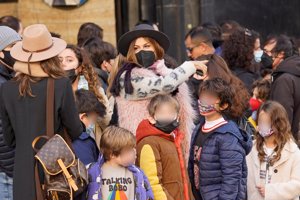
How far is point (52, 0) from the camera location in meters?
11.6

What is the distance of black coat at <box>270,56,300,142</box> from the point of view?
8.42 metres

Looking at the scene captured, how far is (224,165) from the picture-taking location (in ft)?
21.3

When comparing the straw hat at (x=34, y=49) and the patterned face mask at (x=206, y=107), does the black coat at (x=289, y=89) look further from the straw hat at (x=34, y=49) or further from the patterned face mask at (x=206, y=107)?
the straw hat at (x=34, y=49)

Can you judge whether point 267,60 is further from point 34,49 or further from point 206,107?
point 34,49

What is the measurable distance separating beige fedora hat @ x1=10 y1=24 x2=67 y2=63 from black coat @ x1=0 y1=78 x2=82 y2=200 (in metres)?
0.18

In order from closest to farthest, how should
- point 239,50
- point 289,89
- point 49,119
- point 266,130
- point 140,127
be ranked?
point 49,119 < point 140,127 < point 266,130 < point 289,89 < point 239,50

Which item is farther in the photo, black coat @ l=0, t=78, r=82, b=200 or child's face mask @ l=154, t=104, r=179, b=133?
child's face mask @ l=154, t=104, r=179, b=133

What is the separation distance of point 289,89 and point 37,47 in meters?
3.26

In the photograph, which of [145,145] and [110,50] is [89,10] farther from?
[145,145]

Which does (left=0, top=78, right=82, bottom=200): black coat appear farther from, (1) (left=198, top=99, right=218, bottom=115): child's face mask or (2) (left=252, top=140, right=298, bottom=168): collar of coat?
(2) (left=252, top=140, right=298, bottom=168): collar of coat

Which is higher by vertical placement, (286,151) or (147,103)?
(147,103)

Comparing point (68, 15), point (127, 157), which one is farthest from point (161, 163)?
point (68, 15)

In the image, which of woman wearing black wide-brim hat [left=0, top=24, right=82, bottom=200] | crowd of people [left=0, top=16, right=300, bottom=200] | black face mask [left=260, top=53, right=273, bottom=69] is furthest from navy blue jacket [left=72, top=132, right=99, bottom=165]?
black face mask [left=260, top=53, right=273, bottom=69]

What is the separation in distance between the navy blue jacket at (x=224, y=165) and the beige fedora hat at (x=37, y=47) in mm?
1423
